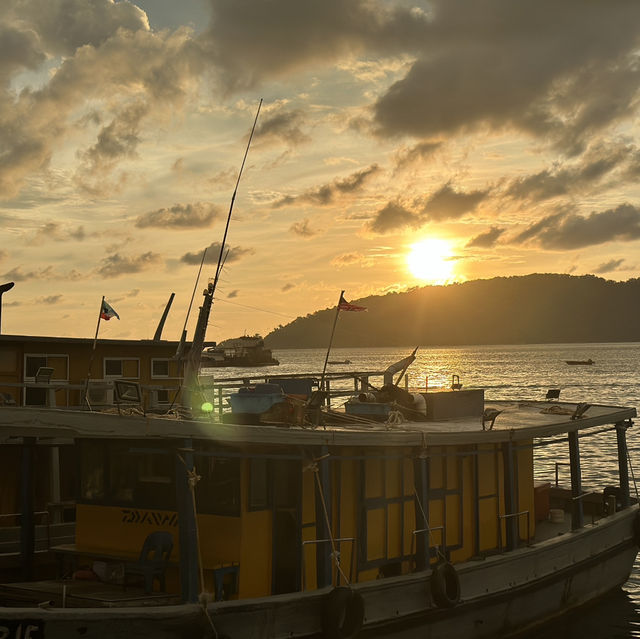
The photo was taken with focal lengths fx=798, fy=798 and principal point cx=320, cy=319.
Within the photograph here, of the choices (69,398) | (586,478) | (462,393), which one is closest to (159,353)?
(69,398)

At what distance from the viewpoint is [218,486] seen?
1311 centimetres

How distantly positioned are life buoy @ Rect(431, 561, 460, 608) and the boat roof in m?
2.30

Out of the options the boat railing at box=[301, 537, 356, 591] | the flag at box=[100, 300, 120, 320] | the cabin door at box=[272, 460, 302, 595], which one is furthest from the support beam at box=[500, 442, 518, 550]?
the flag at box=[100, 300, 120, 320]

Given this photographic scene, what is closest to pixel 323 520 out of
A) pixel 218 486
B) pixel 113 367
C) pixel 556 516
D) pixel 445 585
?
pixel 218 486

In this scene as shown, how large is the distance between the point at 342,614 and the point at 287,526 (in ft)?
5.67

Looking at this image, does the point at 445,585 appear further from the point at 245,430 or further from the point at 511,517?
the point at 245,430

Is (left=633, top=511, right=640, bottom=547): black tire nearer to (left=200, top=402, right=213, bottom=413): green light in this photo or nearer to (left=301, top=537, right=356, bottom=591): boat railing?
(left=301, top=537, right=356, bottom=591): boat railing

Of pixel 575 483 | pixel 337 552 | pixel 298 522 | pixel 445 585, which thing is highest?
pixel 298 522

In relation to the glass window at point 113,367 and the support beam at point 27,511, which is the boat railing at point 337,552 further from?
the glass window at point 113,367

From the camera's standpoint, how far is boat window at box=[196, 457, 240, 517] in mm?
12984

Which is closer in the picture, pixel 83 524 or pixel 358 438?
pixel 358 438

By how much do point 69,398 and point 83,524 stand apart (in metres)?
11.5

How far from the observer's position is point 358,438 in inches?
523

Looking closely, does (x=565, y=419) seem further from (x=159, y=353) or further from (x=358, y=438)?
(x=159, y=353)
